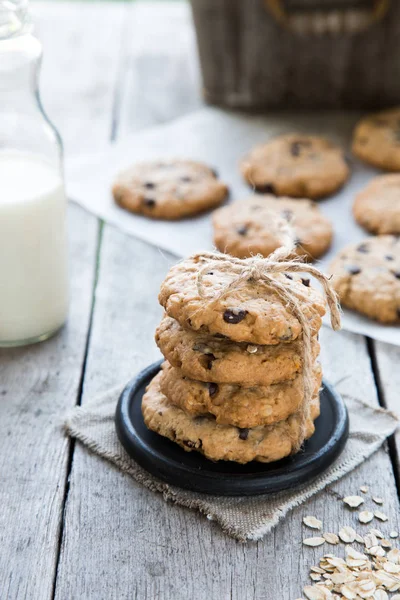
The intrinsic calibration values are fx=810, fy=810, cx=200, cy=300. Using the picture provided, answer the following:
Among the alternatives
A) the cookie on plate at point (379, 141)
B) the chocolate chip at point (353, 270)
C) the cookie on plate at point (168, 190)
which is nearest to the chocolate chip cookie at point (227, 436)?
the chocolate chip at point (353, 270)

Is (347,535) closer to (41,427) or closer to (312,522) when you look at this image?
(312,522)


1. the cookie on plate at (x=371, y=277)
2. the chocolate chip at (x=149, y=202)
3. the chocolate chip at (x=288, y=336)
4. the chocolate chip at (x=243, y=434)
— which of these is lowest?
Result: the chocolate chip at (x=149, y=202)

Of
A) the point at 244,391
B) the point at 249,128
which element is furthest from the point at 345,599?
the point at 249,128

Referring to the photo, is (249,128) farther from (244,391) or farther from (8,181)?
(244,391)

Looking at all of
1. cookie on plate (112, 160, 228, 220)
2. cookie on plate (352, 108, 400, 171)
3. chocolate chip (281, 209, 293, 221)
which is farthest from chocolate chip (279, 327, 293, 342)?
cookie on plate (352, 108, 400, 171)

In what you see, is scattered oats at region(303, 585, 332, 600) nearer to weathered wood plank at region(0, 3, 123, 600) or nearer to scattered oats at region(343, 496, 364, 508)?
scattered oats at region(343, 496, 364, 508)

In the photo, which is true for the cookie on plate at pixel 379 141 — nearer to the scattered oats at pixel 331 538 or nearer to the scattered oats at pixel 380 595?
the scattered oats at pixel 331 538

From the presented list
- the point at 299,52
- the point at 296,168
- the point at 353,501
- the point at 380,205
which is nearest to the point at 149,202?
the point at 296,168
